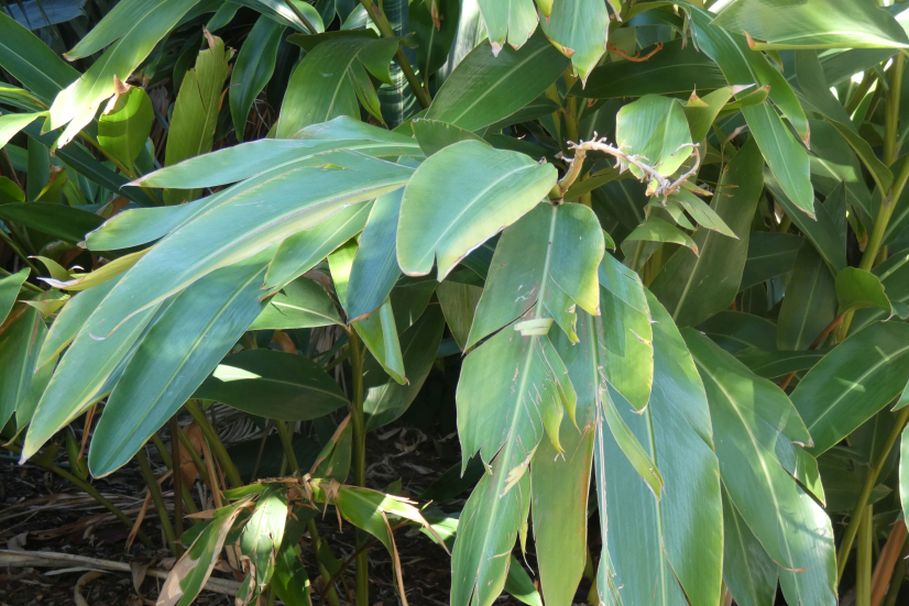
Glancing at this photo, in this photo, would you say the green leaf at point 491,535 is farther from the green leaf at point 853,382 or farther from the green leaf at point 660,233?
the green leaf at point 853,382

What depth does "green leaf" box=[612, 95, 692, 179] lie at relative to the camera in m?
0.54

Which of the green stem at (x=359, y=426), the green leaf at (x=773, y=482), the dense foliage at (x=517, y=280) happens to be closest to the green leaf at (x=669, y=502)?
the dense foliage at (x=517, y=280)

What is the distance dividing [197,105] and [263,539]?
374mm

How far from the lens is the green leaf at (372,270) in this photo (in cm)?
51

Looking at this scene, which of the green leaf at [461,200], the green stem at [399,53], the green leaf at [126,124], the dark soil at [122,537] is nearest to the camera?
the green leaf at [461,200]

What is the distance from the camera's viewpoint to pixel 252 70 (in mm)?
935

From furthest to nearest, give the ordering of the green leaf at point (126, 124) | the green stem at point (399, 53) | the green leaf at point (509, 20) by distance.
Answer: the green stem at point (399, 53), the green leaf at point (126, 124), the green leaf at point (509, 20)

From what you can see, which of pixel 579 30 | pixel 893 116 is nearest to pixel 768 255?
pixel 893 116

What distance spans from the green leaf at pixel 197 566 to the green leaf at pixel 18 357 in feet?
0.60

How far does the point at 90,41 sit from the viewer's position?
80 cm

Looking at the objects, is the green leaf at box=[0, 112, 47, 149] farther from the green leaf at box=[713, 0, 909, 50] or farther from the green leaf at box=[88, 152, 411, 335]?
the green leaf at box=[713, 0, 909, 50]

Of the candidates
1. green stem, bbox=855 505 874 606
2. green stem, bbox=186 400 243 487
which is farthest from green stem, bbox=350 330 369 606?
green stem, bbox=855 505 874 606

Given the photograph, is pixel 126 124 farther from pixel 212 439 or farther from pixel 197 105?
pixel 212 439

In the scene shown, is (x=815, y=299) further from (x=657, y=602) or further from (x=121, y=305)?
(x=121, y=305)
